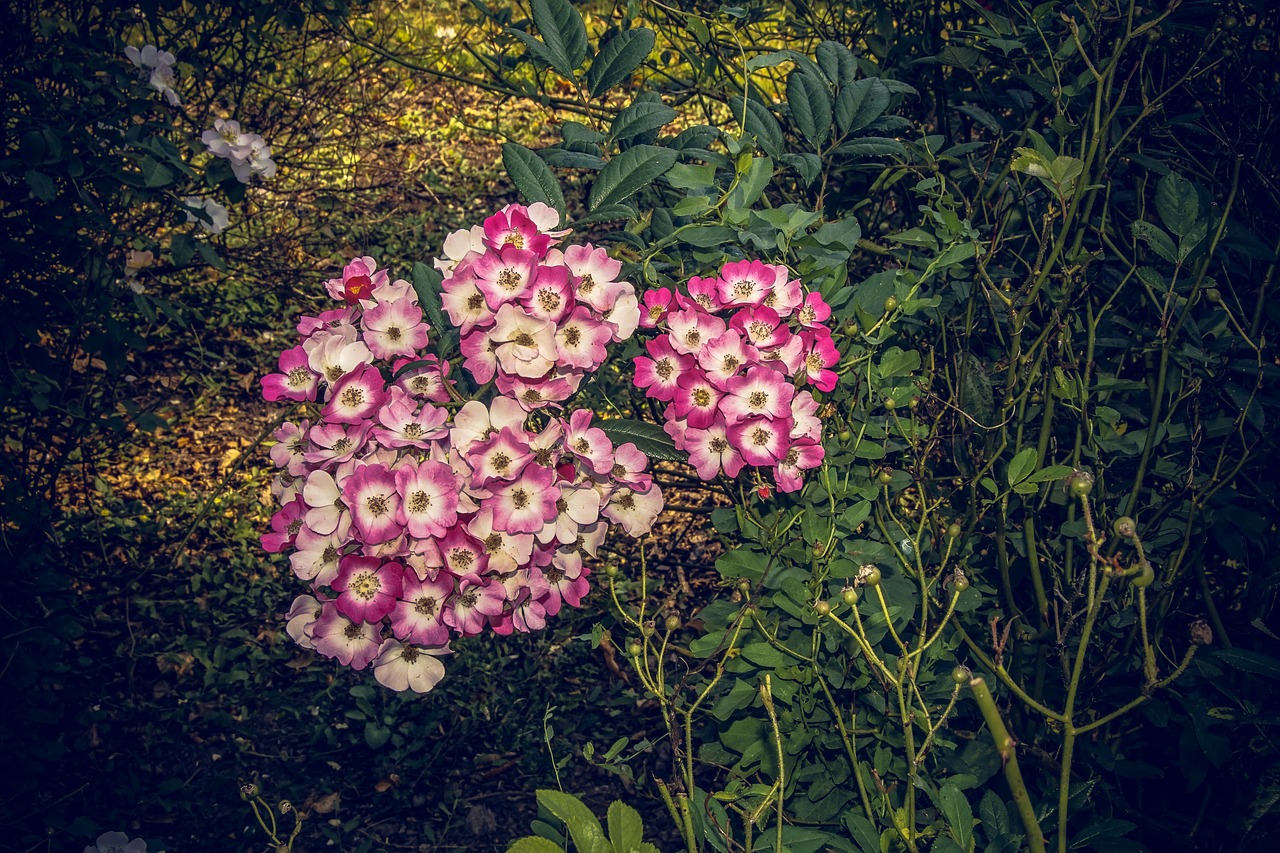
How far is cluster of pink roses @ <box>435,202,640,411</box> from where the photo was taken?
1290mm

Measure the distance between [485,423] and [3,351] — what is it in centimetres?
153

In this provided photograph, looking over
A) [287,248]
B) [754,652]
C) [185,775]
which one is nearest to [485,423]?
[754,652]

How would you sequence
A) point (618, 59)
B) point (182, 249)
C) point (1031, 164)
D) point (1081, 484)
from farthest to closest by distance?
point (182, 249) → point (618, 59) → point (1031, 164) → point (1081, 484)

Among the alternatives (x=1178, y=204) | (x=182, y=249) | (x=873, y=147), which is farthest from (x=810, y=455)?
(x=182, y=249)

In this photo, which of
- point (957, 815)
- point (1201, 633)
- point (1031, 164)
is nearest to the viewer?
point (957, 815)

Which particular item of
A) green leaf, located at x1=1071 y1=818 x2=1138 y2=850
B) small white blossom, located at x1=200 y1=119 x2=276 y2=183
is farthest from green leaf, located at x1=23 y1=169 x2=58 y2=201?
green leaf, located at x1=1071 y1=818 x2=1138 y2=850

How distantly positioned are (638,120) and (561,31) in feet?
0.61

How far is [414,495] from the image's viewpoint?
1266 mm

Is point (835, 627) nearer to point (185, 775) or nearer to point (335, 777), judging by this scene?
point (335, 777)

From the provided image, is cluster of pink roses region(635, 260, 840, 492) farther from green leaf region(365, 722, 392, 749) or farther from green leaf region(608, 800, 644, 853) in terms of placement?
green leaf region(365, 722, 392, 749)

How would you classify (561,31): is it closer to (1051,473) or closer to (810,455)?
(810,455)

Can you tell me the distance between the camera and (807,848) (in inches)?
48.8

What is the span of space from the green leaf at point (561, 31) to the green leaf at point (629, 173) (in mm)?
178

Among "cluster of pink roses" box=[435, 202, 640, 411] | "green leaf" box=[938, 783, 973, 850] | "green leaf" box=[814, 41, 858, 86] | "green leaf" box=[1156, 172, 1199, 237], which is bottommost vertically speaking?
"green leaf" box=[938, 783, 973, 850]
